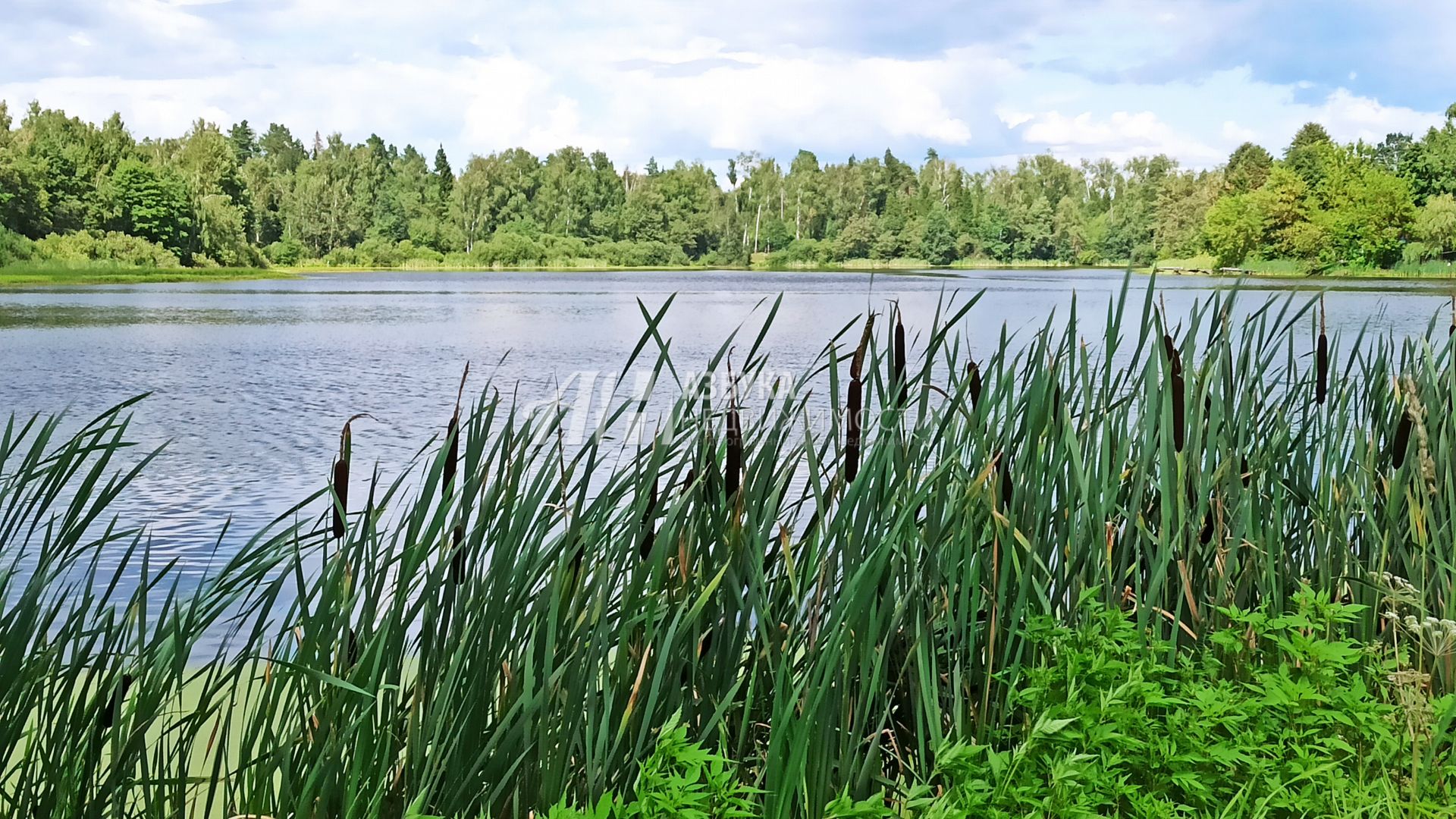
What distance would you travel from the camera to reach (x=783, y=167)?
6038 cm

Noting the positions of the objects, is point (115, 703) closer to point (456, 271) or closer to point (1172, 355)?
point (1172, 355)

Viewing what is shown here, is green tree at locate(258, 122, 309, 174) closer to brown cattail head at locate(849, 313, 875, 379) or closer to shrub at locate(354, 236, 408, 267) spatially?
shrub at locate(354, 236, 408, 267)

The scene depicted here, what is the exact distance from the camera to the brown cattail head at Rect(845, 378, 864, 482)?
1.29 metres

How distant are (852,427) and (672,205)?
53.5m

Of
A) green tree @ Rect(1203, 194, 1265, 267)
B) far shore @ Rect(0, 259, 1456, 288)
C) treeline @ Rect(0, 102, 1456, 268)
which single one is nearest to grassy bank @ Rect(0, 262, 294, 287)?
far shore @ Rect(0, 259, 1456, 288)

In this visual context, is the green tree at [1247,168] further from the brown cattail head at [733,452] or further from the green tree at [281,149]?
the brown cattail head at [733,452]

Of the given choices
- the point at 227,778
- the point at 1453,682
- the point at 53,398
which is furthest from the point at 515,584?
the point at 53,398

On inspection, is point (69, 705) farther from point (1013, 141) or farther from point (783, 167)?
point (1013, 141)

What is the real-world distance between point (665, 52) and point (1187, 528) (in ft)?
374

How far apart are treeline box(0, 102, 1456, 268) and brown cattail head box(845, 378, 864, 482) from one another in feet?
121

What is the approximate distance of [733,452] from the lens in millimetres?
1219

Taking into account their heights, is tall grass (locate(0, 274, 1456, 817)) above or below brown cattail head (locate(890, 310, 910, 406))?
below

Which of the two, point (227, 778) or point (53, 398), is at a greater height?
point (227, 778)

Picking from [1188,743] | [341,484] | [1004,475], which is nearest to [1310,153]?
[1004,475]
